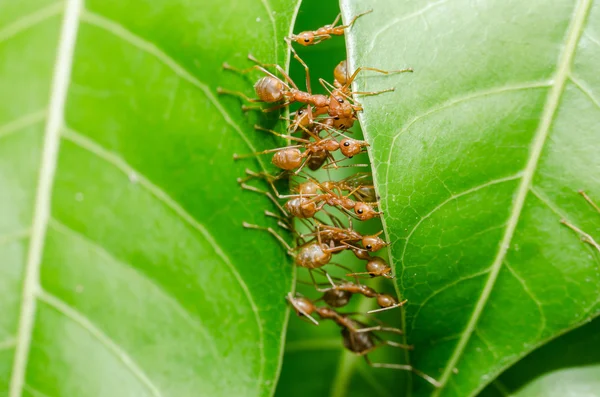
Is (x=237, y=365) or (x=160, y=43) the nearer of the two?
(x=160, y=43)

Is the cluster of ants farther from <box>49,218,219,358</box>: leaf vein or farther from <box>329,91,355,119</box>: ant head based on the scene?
<box>49,218,219,358</box>: leaf vein

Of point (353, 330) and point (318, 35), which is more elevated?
point (318, 35)

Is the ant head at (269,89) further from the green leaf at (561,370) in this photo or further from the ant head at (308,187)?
the green leaf at (561,370)

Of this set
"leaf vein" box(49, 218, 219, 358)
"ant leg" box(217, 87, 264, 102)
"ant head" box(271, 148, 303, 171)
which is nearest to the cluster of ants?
"ant head" box(271, 148, 303, 171)

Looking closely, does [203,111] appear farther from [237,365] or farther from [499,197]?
[499,197]

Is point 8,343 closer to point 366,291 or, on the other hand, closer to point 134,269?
point 134,269

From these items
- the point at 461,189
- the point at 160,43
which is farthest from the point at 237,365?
the point at 160,43

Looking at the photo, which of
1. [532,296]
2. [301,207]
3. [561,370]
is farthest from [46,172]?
[561,370]
